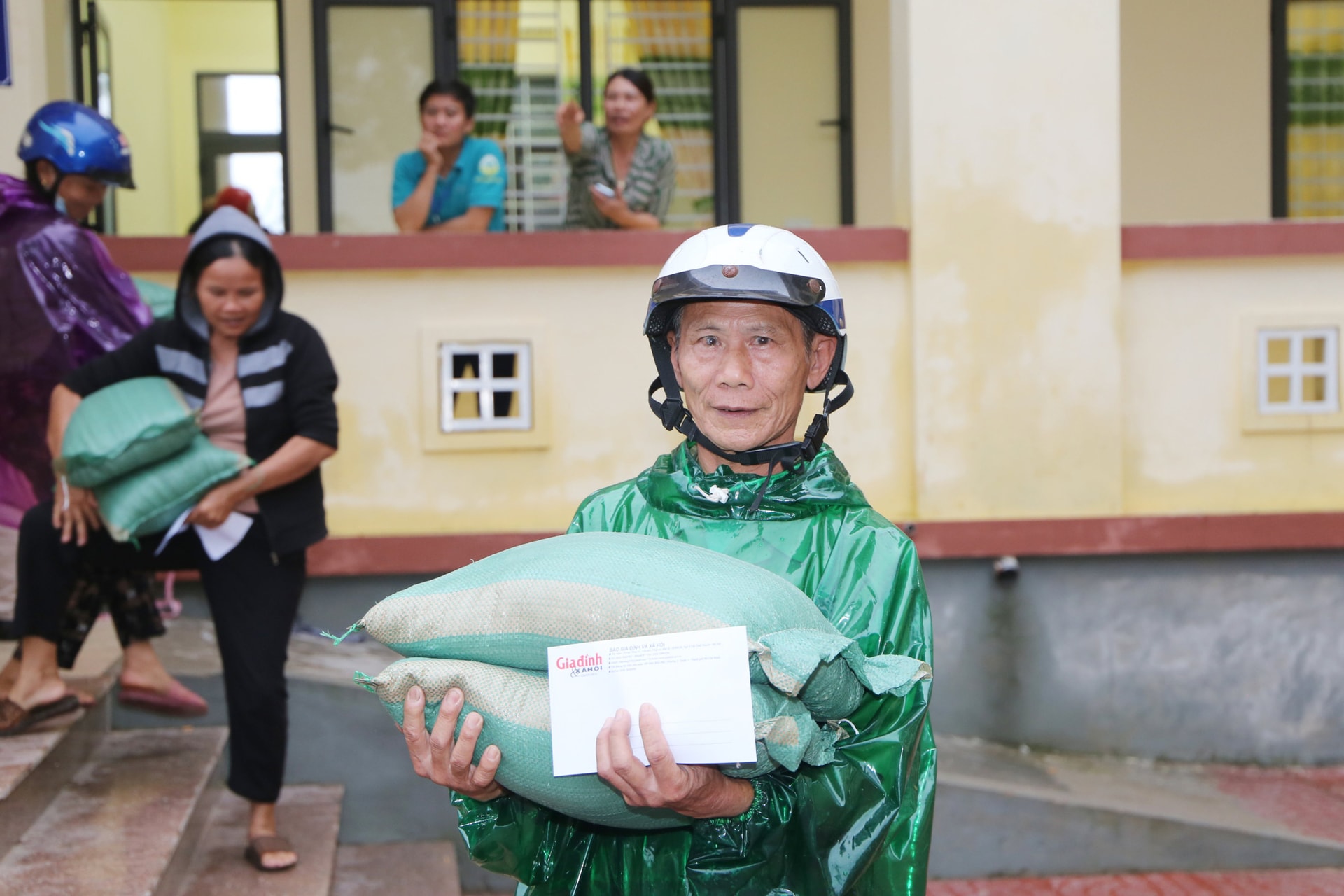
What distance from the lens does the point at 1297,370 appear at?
6.04 m

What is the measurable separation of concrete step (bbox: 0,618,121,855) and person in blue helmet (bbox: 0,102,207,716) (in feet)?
0.63

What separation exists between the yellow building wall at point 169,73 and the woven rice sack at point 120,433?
254 inches

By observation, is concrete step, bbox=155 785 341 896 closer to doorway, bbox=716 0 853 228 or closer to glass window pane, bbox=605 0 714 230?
glass window pane, bbox=605 0 714 230

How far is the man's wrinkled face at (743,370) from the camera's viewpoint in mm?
2150

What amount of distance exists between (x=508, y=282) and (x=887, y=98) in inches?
117

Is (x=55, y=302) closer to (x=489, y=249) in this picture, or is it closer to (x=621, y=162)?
(x=489, y=249)

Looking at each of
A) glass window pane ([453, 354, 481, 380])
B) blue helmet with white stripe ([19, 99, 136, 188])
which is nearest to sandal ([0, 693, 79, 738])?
blue helmet with white stripe ([19, 99, 136, 188])

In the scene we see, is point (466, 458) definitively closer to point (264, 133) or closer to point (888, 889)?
point (888, 889)

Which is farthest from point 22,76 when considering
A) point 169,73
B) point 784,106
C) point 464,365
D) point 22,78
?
point 169,73

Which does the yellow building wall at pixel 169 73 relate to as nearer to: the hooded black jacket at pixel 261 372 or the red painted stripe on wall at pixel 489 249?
the red painted stripe on wall at pixel 489 249

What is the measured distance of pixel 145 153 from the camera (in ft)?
37.4

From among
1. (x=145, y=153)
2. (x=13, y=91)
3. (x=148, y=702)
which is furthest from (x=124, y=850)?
(x=145, y=153)

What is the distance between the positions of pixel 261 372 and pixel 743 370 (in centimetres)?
231

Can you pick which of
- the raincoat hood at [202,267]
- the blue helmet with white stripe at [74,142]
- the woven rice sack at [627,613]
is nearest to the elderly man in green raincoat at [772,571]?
the woven rice sack at [627,613]
